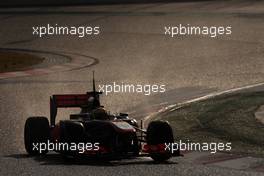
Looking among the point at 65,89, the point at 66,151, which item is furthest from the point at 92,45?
the point at 66,151

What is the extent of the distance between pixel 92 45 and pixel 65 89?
1268 cm

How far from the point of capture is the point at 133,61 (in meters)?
33.7

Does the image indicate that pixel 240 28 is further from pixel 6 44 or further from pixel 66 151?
pixel 66 151

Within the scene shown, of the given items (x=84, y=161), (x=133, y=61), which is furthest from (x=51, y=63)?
(x=84, y=161)

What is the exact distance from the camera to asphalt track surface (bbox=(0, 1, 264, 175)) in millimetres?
15680

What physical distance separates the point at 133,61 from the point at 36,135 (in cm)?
1729

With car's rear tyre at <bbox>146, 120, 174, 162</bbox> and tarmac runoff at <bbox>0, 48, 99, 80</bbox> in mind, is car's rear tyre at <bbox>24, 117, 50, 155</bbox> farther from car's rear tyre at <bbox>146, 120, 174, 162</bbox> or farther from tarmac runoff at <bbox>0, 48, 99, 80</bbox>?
tarmac runoff at <bbox>0, 48, 99, 80</bbox>

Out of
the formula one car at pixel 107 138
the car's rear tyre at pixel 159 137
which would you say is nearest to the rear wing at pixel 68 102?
the formula one car at pixel 107 138

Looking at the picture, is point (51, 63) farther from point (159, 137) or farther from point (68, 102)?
point (159, 137)

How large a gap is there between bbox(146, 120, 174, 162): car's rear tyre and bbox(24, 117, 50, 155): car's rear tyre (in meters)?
1.93

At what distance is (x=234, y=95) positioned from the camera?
23.9m

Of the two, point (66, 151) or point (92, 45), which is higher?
point (92, 45)

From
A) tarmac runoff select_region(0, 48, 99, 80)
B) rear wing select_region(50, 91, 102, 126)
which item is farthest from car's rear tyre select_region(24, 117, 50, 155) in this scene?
tarmac runoff select_region(0, 48, 99, 80)

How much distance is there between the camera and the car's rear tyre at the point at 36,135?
16609 millimetres
